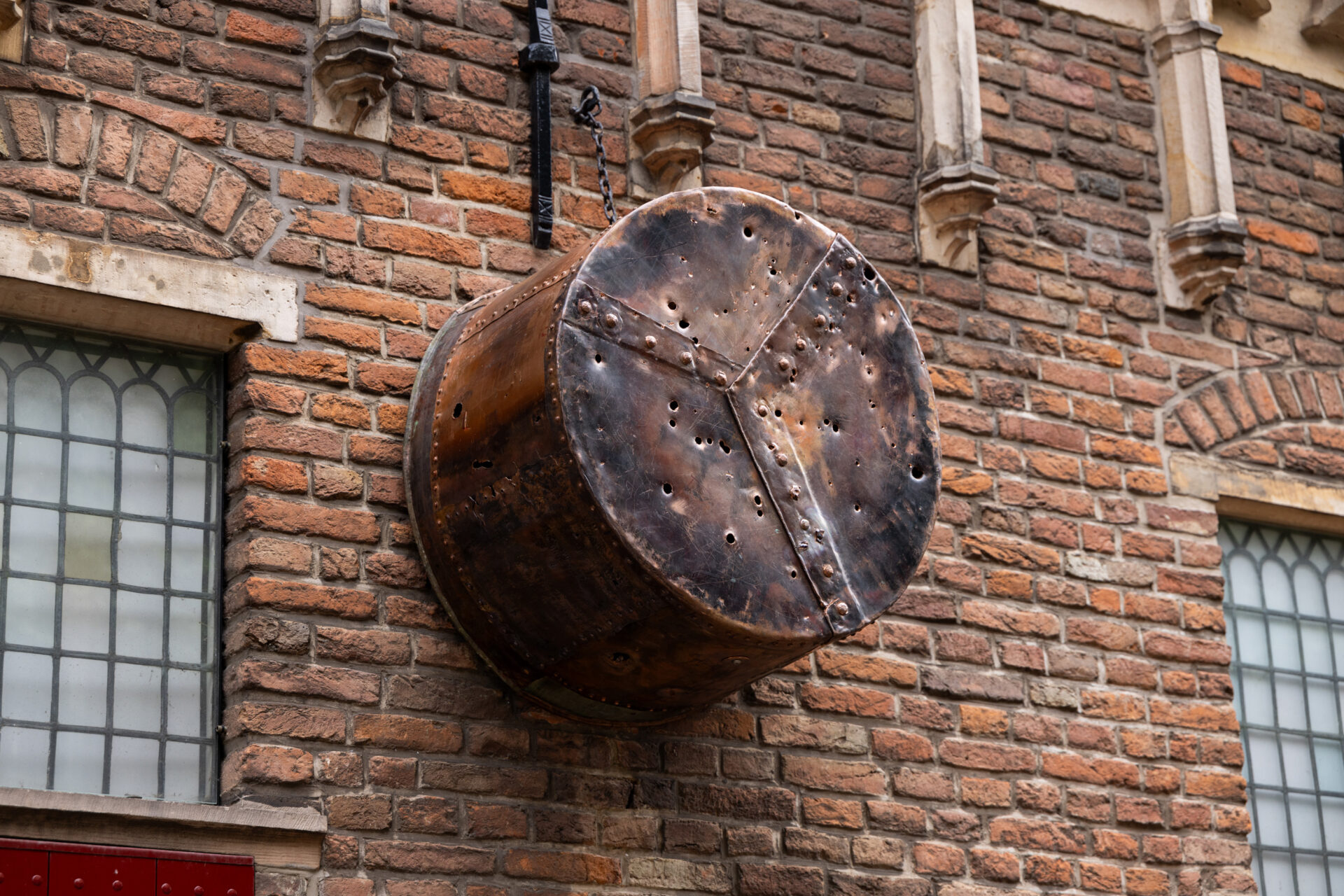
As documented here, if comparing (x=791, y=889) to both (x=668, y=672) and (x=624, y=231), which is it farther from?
(x=624, y=231)

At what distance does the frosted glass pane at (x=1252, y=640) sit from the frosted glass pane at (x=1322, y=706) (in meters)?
0.20

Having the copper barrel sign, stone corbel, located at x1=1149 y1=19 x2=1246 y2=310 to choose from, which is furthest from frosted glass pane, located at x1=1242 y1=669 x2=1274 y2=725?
the copper barrel sign

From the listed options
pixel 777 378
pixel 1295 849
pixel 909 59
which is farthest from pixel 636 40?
pixel 1295 849

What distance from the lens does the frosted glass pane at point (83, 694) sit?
15.6 feet

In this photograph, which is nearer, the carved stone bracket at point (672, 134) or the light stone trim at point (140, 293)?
the light stone trim at point (140, 293)

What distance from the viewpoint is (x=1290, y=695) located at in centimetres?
665

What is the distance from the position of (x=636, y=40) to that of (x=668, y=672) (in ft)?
7.09

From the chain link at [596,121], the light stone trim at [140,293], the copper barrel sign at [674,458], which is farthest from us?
the chain link at [596,121]

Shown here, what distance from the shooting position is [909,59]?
6.49 m

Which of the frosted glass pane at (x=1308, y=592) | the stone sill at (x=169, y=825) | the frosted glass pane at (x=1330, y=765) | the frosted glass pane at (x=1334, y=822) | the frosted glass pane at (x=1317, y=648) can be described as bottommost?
the stone sill at (x=169, y=825)

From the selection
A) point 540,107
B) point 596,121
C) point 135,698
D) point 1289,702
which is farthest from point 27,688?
point 1289,702

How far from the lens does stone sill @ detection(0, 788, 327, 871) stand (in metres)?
4.34

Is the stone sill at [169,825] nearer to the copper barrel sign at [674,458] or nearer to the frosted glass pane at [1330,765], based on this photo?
the copper barrel sign at [674,458]

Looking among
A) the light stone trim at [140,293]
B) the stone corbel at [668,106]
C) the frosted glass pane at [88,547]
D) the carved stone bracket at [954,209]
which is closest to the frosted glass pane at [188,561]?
the frosted glass pane at [88,547]
